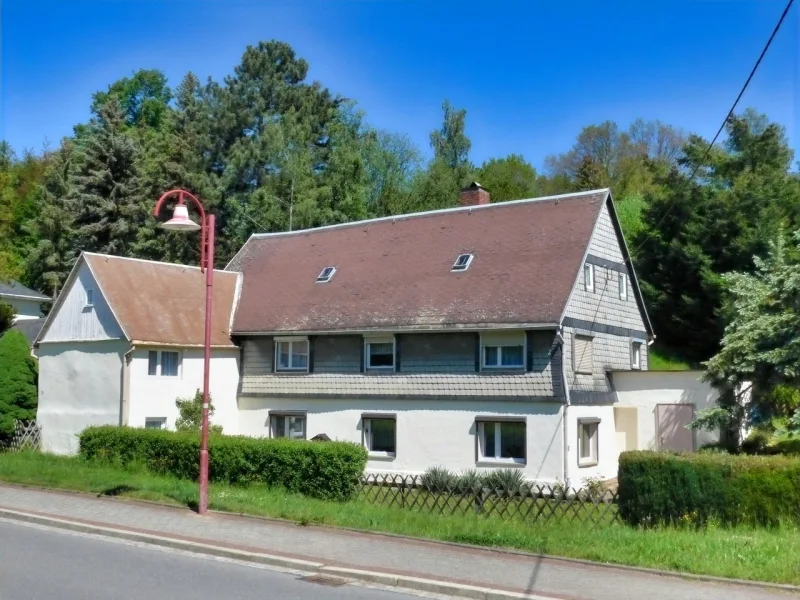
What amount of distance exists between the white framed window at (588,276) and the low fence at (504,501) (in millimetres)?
8526

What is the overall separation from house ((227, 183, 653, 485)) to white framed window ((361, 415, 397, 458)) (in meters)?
0.04

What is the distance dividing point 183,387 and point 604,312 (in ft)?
44.8

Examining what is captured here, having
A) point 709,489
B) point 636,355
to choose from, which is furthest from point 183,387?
point 709,489

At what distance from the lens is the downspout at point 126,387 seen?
86.5ft

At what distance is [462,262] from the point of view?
27.6 metres

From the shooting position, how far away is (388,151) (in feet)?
177

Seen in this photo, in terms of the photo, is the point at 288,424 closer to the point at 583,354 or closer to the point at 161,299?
the point at 161,299

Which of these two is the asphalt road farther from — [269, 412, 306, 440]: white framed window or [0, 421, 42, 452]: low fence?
[0, 421, 42, 452]: low fence

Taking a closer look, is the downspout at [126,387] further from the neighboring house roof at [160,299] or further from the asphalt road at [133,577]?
the asphalt road at [133,577]

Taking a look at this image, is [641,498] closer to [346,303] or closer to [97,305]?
[346,303]

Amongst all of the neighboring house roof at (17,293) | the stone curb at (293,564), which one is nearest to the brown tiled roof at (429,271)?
the stone curb at (293,564)

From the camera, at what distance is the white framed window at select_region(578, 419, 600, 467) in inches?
966

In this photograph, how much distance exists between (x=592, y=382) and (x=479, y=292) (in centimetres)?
424

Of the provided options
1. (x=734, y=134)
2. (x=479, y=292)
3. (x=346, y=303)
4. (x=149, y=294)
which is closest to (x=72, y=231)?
(x=149, y=294)
